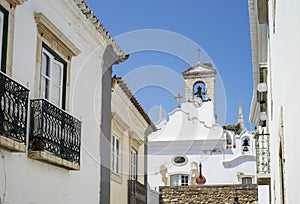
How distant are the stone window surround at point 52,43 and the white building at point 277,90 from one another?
329 cm

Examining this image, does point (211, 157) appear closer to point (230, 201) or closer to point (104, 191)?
point (230, 201)

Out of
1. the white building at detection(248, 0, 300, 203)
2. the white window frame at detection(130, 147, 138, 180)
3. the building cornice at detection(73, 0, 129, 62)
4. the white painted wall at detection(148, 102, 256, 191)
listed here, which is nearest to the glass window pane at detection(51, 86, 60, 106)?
the building cornice at detection(73, 0, 129, 62)

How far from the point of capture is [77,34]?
10844 mm

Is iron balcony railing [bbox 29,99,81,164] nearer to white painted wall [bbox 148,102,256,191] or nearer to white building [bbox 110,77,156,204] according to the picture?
white building [bbox 110,77,156,204]

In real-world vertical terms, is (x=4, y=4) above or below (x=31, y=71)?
above

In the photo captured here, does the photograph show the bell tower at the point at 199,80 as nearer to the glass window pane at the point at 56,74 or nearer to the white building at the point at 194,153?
the white building at the point at 194,153

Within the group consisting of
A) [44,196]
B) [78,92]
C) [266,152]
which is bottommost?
[44,196]

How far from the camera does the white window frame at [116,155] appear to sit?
46.0 ft

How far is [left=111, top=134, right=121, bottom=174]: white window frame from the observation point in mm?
14014

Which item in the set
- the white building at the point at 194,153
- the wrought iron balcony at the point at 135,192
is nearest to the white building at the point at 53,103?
the wrought iron balcony at the point at 135,192

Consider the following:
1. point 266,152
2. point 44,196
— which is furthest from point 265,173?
point 44,196

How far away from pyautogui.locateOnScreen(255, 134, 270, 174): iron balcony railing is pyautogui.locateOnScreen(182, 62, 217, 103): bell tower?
3172 centimetres

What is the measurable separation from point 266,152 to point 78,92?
4569 millimetres

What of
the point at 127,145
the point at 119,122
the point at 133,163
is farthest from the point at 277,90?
the point at 133,163
